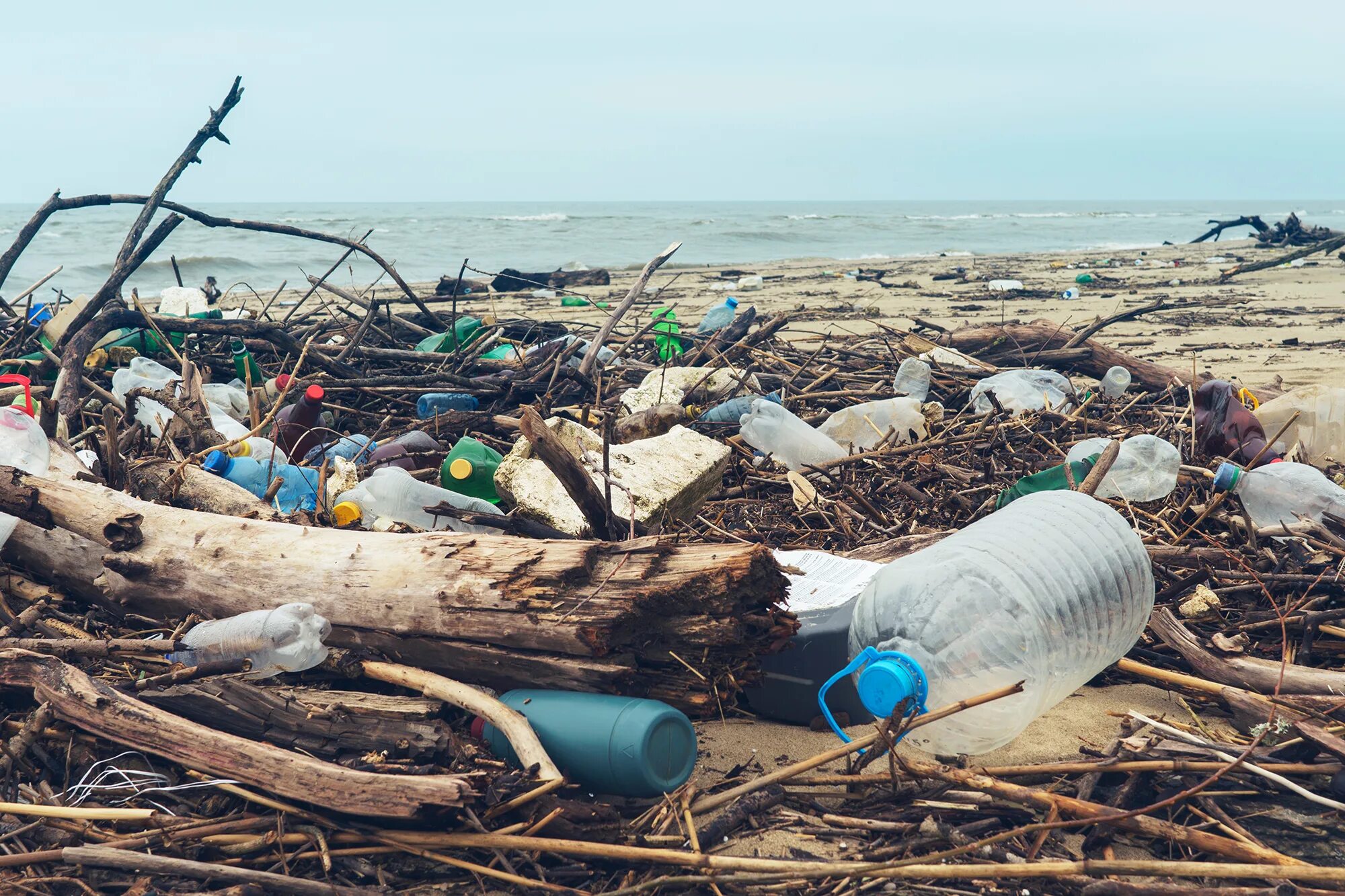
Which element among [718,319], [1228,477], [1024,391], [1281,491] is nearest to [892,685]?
[1228,477]

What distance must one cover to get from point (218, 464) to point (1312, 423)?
358 cm

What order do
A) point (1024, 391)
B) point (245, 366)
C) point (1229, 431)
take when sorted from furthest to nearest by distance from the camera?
point (1024, 391), point (245, 366), point (1229, 431)

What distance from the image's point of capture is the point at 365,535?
6.30 ft

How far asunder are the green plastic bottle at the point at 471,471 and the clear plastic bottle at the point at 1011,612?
1443mm

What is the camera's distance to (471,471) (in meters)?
2.95

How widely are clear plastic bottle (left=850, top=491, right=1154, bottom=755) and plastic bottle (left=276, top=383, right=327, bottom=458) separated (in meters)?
2.28

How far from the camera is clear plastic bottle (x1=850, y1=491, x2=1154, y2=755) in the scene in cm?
170

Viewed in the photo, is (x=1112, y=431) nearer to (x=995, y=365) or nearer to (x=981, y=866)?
(x=995, y=365)

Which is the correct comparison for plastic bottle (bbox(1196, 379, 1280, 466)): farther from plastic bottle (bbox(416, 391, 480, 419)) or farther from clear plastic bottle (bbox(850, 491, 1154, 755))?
plastic bottle (bbox(416, 391, 480, 419))

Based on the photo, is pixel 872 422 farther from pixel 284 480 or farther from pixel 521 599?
pixel 521 599

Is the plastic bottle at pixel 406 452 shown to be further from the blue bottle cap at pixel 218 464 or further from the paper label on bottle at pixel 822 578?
the paper label on bottle at pixel 822 578

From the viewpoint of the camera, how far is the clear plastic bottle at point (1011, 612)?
1.70 metres

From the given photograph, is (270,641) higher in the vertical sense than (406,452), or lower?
lower

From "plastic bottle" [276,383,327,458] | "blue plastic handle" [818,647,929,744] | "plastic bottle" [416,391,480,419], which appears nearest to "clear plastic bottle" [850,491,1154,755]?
"blue plastic handle" [818,647,929,744]
